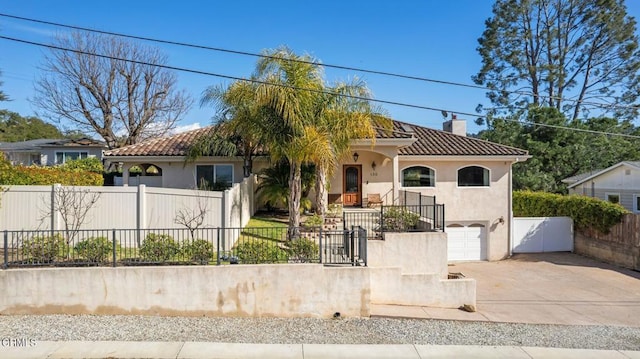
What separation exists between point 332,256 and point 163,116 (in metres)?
26.7

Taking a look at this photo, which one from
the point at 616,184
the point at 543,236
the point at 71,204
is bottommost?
the point at 543,236

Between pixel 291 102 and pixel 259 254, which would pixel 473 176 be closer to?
pixel 291 102

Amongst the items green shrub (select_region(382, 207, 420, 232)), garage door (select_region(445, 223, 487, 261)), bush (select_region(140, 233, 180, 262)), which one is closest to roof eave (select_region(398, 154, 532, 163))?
garage door (select_region(445, 223, 487, 261))

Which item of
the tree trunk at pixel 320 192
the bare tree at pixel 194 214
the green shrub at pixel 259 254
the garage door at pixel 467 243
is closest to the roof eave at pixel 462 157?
the garage door at pixel 467 243

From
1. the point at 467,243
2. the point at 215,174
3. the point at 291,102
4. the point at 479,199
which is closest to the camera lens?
the point at 291,102

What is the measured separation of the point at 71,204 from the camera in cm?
1154

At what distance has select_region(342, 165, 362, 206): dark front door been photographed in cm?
1855

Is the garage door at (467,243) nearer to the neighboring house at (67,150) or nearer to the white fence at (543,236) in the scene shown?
the white fence at (543,236)

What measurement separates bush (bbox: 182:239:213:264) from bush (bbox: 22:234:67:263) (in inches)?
113

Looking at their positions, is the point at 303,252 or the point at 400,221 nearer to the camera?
the point at 303,252

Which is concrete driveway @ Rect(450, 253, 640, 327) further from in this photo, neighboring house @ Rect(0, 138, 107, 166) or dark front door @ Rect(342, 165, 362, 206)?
neighboring house @ Rect(0, 138, 107, 166)

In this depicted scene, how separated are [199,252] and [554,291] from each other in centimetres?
1143

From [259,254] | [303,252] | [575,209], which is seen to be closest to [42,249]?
[259,254]

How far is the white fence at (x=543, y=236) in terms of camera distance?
19422 millimetres
